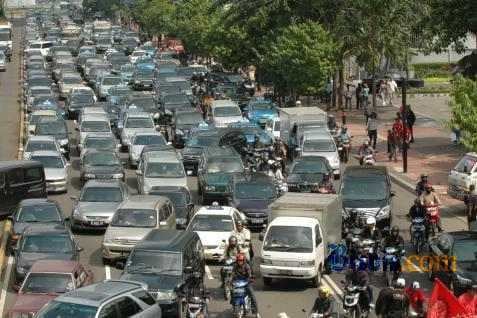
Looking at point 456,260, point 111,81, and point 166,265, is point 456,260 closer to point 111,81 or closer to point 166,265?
point 166,265

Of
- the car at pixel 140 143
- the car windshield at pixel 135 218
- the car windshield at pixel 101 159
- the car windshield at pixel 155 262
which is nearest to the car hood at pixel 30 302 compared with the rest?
the car windshield at pixel 155 262

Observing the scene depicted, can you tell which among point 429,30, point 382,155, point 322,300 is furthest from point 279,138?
point 322,300

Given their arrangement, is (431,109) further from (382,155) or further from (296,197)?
(296,197)

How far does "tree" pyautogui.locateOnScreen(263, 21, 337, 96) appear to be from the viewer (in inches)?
2512

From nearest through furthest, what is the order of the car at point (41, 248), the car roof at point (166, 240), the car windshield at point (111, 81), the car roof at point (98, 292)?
the car roof at point (98, 292) → the car roof at point (166, 240) → the car at point (41, 248) → the car windshield at point (111, 81)

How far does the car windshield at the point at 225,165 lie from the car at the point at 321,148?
143 inches

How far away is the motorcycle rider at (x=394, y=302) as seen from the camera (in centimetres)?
2236

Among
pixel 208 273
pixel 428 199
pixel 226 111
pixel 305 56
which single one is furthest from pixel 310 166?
pixel 305 56

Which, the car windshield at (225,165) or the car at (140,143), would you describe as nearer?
the car windshield at (225,165)

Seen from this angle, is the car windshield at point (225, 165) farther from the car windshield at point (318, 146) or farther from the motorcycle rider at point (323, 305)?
the motorcycle rider at point (323, 305)

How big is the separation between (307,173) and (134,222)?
961 centimetres

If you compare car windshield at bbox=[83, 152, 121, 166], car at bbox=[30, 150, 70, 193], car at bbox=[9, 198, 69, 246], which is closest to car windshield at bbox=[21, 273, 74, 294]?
car at bbox=[9, 198, 69, 246]

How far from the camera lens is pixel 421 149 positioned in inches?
2060

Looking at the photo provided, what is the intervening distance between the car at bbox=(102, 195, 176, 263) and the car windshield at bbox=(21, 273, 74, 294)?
526cm
